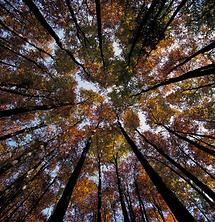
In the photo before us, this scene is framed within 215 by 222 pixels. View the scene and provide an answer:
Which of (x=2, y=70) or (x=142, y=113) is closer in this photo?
(x=2, y=70)

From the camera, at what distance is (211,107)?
46.6 feet

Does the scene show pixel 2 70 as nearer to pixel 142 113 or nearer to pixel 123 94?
pixel 123 94

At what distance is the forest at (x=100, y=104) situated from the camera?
1278 cm

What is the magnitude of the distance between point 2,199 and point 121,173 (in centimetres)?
1262

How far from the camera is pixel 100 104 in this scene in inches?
775

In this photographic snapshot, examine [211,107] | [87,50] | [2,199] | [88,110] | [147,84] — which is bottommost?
[2,199]

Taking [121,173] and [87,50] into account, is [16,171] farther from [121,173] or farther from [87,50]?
[87,50]

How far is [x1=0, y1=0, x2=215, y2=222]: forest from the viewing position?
12781 millimetres

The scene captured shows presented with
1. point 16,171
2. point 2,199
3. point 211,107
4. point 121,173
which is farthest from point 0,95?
point 211,107

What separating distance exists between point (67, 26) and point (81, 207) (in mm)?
17710

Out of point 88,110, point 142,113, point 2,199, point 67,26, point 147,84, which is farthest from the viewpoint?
point 88,110

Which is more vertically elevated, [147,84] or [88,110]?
[88,110]

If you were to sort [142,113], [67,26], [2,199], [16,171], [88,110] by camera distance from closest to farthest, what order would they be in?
[2,199] < [67,26] < [16,171] < [142,113] < [88,110]

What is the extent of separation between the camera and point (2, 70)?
15.0 meters
